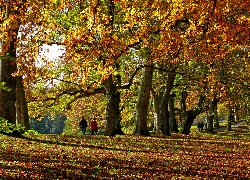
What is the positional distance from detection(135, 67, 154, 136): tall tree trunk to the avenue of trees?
80 mm

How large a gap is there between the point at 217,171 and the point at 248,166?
2.49m

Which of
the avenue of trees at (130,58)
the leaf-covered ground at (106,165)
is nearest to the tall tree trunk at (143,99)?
the avenue of trees at (130,58)

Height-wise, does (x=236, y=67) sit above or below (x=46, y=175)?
above

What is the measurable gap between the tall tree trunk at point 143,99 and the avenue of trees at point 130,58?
0.26 ft

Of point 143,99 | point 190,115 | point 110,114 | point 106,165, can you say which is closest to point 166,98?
point 190,115

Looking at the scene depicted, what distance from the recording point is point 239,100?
32.6 m

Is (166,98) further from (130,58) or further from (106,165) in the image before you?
(106,165)

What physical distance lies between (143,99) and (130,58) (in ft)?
13.4

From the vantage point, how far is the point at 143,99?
29375 mm

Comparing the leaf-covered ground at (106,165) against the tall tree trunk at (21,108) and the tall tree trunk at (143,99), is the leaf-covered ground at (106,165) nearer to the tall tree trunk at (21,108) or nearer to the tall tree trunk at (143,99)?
the tall tree trunk at (21,108)

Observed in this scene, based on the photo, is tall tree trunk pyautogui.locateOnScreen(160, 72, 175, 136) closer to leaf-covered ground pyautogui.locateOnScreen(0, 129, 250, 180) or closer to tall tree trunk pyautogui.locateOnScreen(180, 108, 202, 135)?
tall tree trunk pyautogui.locateOnScreen(180, 108, 202, 135)

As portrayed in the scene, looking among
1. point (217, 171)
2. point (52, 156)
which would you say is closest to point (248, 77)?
point (217, 171)

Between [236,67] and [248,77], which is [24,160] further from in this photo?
[248,77]

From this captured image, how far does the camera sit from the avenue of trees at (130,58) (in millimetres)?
14812
